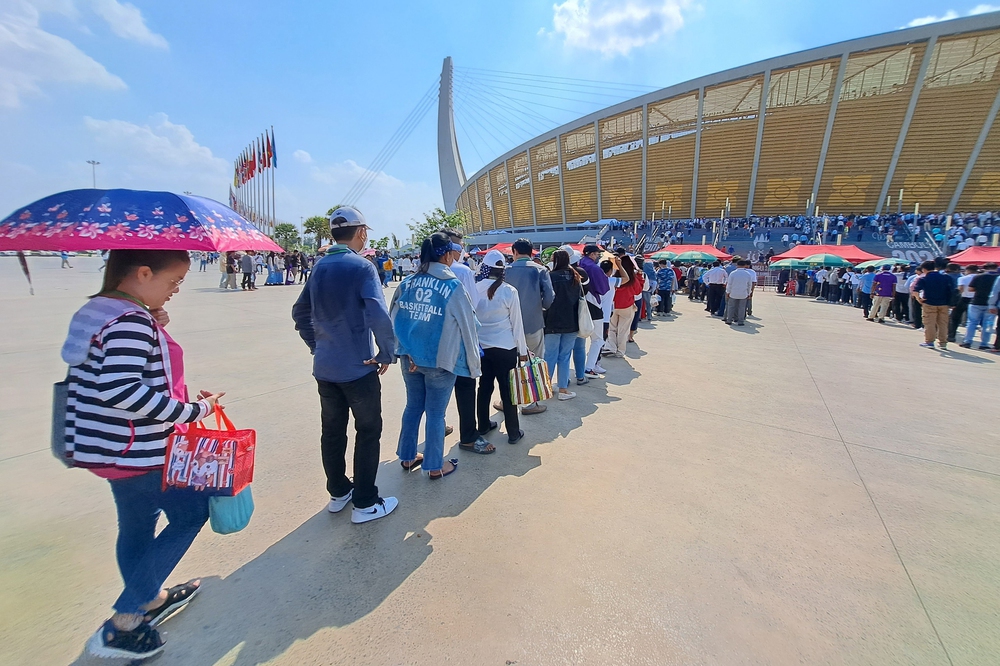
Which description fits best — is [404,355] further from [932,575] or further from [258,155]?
[258,155]

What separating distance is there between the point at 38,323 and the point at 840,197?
4539cm

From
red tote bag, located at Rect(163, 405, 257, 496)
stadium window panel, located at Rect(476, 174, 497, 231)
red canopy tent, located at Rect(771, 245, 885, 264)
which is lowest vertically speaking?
red tote bag, located at Rect(163, 405, 257, 496)

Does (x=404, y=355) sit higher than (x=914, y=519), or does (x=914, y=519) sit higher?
(x=404, y=355)

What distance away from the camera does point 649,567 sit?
7.23ft

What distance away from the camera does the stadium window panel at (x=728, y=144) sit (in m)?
33.9

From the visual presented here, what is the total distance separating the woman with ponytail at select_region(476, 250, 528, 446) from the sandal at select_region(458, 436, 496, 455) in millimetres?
17

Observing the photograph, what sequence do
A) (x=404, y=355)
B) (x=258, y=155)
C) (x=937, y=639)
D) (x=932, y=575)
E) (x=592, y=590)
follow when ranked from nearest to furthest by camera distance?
(x=937, y=639), (x=592, y=590), (x=932, y=575), (x=404, y=355), (x=258, y=155)

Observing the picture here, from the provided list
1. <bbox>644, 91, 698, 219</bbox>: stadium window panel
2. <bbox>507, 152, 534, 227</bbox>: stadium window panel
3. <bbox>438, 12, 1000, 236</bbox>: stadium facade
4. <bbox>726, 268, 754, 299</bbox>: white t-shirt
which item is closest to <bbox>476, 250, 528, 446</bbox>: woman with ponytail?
<bbox>726, 268, 754, 299</bbox>: white t-shirt

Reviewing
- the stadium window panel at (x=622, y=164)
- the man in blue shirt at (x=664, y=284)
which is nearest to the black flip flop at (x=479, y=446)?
the man in blue shirt at (x=664, y=284)

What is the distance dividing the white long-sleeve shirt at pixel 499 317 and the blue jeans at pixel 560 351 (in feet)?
4.10

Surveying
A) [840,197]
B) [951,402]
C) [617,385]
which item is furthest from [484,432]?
[840,197]

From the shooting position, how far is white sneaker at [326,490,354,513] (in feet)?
8.71

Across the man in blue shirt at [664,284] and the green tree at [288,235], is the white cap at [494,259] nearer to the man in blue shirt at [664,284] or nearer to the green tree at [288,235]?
the man in blue shirt at [664,284]

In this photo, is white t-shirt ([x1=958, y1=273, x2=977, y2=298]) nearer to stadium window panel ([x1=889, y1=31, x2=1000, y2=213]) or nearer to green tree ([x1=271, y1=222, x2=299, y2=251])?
stadium window panel ([x1=889, y1=31, x2=1000, y2=213])
